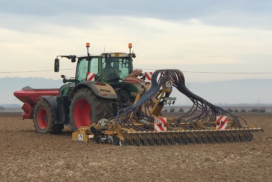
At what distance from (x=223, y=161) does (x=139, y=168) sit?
4.98ft

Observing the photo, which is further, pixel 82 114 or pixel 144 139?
pixel 82 114

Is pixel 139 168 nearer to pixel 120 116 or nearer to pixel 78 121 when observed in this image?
pixel 120 116

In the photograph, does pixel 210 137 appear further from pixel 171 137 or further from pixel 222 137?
pixel 171 137

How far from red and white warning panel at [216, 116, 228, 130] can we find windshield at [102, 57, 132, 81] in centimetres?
305

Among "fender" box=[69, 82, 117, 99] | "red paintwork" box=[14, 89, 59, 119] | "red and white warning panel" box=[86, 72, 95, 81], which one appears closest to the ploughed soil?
"fender" box=[69, 82, 117, 99]

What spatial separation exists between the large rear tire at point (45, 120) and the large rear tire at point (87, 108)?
147 centimetres

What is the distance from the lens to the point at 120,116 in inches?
412

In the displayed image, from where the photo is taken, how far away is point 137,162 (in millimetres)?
7773

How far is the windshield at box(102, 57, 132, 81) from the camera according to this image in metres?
12.6

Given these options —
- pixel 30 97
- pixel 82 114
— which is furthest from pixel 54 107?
pixel 30 97

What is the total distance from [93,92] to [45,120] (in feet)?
11.4

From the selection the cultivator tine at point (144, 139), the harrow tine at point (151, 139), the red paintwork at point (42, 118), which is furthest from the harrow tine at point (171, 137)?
the red paintwork at point (42, 118)

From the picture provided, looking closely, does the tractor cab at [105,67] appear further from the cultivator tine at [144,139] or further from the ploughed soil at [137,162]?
the cultivator tine at [144,139]

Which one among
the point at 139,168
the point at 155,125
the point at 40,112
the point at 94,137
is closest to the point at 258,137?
the point at 155,125
